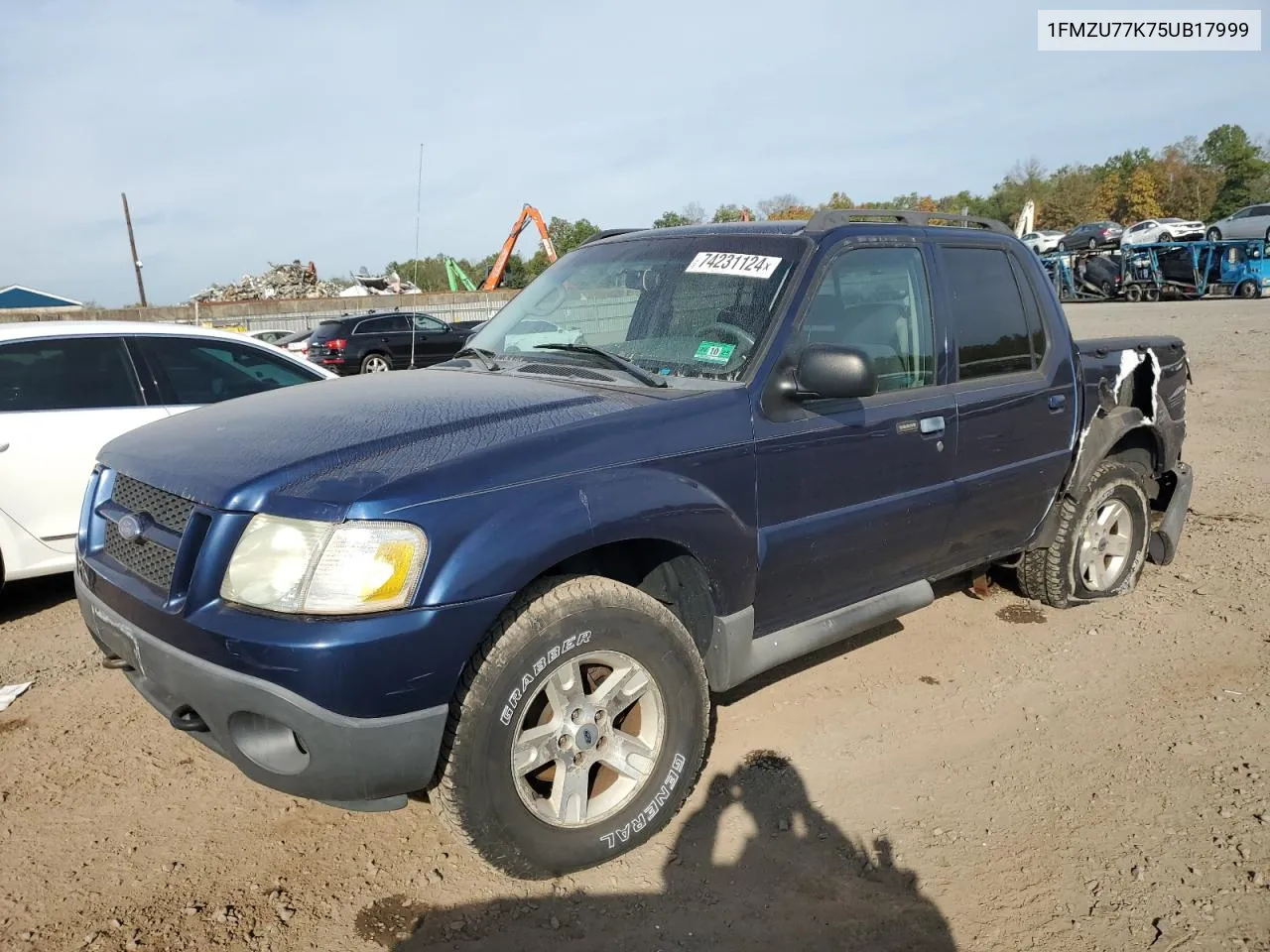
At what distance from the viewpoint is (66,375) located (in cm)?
499

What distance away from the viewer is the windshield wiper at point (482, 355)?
11.7 ft

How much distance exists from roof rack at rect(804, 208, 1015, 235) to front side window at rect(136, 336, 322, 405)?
10.5 feet

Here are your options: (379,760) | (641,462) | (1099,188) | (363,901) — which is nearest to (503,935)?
(363,901)

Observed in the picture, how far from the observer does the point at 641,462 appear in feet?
8.77

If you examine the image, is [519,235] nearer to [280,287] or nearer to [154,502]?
[280,287]

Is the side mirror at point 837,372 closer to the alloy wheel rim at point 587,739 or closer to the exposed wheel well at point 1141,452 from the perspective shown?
the alloy wheel rim at point 587,739

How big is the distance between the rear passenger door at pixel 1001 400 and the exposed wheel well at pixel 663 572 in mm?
1404

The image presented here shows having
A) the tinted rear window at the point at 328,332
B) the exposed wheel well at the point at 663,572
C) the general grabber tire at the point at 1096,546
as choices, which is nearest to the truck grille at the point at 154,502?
the exposed wheel well at the point at 663,572

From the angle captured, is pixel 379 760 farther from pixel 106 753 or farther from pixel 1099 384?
pixel 1099 384

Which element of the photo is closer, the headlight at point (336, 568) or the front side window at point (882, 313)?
the headlight at point (336, 568)

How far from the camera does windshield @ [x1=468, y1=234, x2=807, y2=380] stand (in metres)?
3.19

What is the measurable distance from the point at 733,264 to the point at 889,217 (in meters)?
0.79

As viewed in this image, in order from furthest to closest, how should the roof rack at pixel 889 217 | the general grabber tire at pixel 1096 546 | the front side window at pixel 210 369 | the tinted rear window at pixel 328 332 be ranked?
the tinted rear window at pixel 328 332
the front side window at pixel 210 369
the general grabber tire at pixel 1096 546
the roof rack at pixel 889 217

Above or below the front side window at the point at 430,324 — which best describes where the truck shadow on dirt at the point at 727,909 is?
below
